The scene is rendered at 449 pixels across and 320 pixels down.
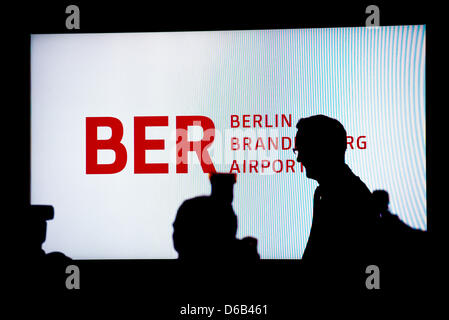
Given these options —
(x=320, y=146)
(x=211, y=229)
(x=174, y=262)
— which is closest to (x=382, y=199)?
(x=320, y=146)

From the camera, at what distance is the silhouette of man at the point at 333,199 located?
6.84ft

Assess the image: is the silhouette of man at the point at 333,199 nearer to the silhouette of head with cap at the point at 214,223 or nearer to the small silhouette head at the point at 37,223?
the silhouette of head with cap at the point at 214,223

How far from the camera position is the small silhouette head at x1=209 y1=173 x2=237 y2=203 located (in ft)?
10.2

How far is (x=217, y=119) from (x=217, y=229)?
0.91 meters

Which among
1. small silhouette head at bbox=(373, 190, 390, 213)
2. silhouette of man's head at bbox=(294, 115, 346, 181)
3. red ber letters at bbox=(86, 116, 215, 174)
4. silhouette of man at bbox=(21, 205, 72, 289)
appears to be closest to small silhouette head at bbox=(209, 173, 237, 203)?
red ber letters at bbox=(86, 116, 215, 174)

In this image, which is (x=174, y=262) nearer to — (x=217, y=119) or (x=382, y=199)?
(x=217, y=119)

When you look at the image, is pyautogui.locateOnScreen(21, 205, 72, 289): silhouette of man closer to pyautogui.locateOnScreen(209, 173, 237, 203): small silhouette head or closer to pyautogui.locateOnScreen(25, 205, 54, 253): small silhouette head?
pyautogui.locateOnScreen(25, 205, 54, 253): small silhouette head

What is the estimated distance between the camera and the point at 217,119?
10.3 feet

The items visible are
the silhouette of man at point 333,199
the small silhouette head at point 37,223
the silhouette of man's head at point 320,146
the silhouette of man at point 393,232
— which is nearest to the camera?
the silhouette of man at point 333,199

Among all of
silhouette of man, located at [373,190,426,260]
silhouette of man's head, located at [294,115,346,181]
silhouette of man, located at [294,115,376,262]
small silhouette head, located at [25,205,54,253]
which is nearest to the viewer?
silhouette of man, located at [294,115,376,262]

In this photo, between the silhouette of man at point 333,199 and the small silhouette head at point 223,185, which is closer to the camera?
the silhouette of man at point 333,199

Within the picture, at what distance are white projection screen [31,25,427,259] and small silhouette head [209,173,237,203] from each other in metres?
0.04

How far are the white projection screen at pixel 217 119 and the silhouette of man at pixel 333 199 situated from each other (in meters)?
0.76

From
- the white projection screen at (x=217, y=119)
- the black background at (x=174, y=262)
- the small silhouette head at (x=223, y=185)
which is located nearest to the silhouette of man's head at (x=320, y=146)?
the white projection screen at (x=217, y=119)
